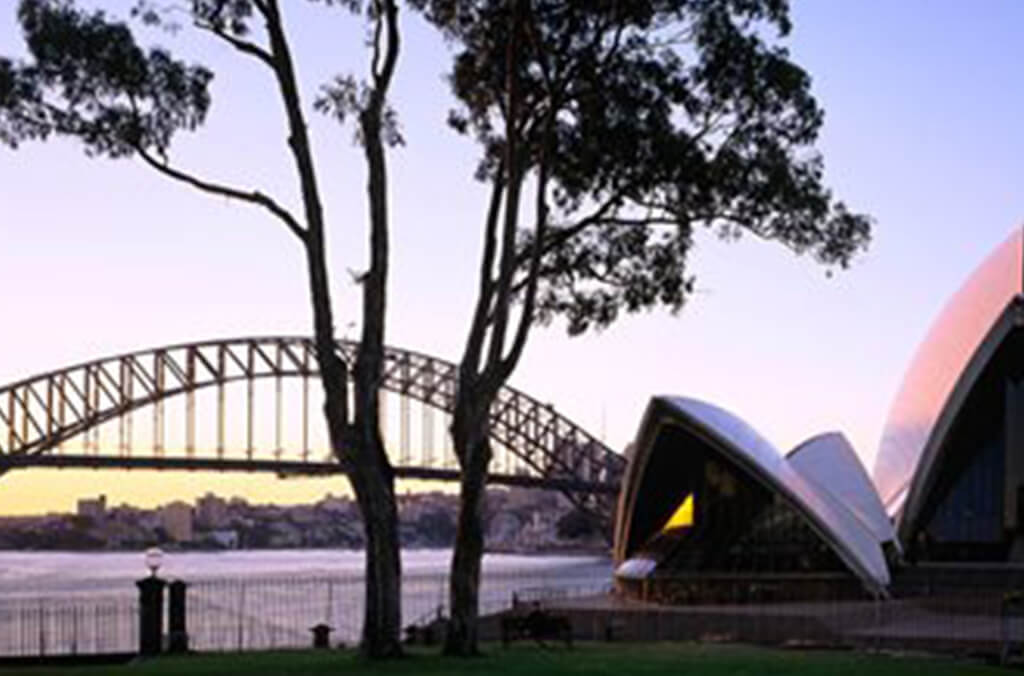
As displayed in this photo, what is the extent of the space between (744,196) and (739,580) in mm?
18328

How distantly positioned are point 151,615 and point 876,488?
23.0 meters

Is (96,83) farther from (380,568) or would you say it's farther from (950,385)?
(950,385)

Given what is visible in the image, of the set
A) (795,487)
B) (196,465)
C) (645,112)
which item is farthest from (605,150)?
(196,465)

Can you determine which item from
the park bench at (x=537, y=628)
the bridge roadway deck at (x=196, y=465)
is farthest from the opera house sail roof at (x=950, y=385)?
the bridge roadway deck at (x=196, y=465)

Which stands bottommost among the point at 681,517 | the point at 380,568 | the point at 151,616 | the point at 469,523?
the point at 151,616

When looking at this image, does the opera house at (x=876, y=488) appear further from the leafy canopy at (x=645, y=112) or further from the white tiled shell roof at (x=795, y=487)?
the leafy canopy at (x=645, y=112)

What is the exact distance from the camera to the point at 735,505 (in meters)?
45.9

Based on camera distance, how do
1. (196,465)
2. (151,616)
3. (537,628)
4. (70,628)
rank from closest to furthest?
(151,616) < (537,628) < (70,628) < (196,465)

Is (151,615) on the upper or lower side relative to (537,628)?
upper

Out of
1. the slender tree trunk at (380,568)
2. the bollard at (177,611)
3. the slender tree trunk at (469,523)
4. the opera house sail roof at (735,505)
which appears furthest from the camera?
the opera house sail roof at (735,505)

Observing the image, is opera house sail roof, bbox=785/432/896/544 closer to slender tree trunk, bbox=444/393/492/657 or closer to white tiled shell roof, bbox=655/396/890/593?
white tiled shell roof, bbox=655/396/890/593

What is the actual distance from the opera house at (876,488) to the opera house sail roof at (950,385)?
40 millimetres

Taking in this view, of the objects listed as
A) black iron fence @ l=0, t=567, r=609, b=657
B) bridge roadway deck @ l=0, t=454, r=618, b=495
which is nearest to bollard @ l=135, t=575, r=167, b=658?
black iron fence @ l=0, t=567, r=609, b=657

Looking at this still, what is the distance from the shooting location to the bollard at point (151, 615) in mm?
27922
